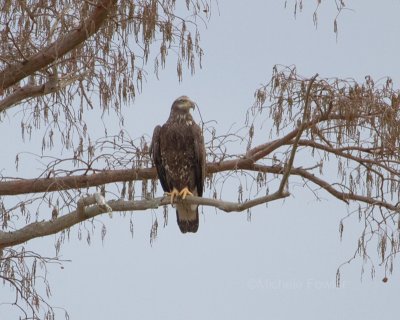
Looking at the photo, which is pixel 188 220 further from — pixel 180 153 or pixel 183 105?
pixel 183 105

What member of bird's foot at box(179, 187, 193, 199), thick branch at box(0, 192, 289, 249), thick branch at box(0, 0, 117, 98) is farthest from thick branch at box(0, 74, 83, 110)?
bird's foot at box(179, 187, 193, 199)

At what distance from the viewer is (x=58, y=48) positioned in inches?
228

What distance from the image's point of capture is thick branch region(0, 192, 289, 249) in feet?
16.2

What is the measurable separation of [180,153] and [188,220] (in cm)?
65

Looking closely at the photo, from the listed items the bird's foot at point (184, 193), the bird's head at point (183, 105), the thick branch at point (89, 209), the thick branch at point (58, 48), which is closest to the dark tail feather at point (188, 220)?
the bird's foot at point (184, 193)

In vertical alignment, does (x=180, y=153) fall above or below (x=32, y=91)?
below

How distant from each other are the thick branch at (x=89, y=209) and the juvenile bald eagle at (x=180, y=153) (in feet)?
4.50

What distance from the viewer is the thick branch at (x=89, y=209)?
→ 16.2ft

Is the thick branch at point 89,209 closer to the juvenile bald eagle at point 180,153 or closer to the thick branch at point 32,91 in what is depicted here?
the thick branch at point 32,91

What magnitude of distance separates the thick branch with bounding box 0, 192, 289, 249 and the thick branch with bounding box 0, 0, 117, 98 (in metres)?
0.99

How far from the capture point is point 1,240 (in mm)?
6164

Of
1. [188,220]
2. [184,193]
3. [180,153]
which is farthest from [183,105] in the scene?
[188,220]

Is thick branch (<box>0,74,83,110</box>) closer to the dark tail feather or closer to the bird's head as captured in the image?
the bird's head

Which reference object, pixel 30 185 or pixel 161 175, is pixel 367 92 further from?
pixel 30 185
